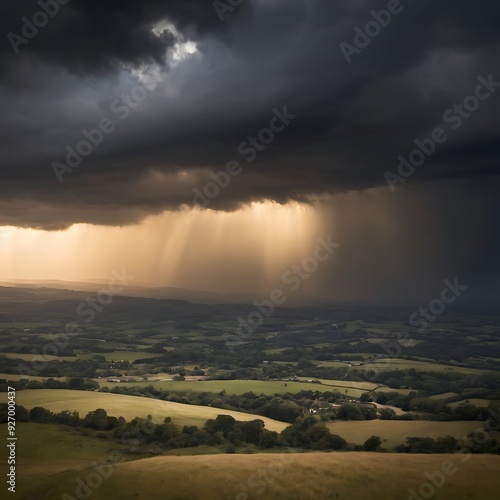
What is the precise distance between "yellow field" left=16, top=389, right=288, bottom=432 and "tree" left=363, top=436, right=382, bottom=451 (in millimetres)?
17028

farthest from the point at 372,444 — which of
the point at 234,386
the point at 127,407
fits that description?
the point at 234,386

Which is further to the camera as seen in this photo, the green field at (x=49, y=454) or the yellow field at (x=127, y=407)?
the yellow field at (x=127, y=407)

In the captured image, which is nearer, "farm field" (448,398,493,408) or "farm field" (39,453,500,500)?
"farm field" (39,453,500,500)

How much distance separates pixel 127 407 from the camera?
90.4 meters

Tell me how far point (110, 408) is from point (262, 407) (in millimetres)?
31877

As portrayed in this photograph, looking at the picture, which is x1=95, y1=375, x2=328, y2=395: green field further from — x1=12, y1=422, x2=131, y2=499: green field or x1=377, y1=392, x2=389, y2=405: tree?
x1=12, y1=422, x2=131, y2=499: green field

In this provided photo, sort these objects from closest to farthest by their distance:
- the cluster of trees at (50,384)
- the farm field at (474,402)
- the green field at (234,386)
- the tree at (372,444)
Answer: the tree at (372,444) < the farm field at (474,402) < the cluster of trees at (50,384) < the green field at (234,386)

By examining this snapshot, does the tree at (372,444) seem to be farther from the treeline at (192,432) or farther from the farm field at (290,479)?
the farm field at (290,479)

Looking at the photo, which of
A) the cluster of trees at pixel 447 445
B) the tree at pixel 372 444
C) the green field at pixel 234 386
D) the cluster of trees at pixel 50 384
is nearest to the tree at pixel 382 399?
the green field at pixel 234 386

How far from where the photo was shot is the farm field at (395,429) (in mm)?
73562

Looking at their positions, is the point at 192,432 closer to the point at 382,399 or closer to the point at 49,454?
the point at 49,454

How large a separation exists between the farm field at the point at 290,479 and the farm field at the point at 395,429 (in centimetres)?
2231

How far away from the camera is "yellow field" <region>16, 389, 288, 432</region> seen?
83.9 metres

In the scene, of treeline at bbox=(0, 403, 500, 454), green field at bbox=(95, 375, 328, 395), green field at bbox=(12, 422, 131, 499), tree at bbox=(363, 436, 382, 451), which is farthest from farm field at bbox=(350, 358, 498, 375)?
green field at bbox=(12, 422, 131, 499)
